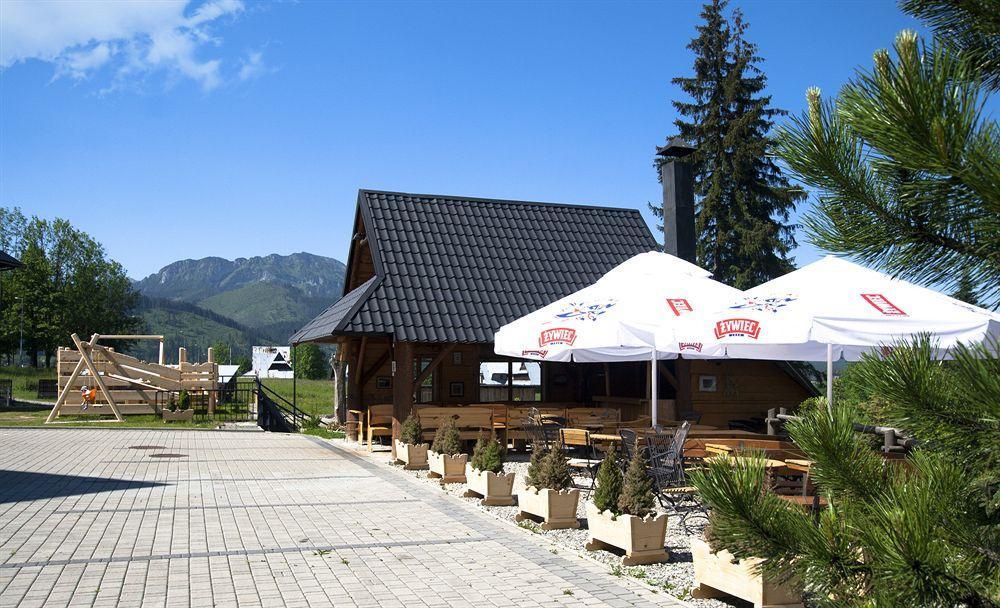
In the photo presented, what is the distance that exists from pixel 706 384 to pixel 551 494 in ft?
34.4

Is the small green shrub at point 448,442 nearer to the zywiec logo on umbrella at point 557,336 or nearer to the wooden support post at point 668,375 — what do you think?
the zywiec logo on umbrella at point 557,336

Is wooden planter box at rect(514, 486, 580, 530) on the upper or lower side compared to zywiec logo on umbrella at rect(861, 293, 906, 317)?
lower

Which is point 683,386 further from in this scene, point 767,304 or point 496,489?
point 767,304

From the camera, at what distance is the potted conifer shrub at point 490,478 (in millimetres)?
10969

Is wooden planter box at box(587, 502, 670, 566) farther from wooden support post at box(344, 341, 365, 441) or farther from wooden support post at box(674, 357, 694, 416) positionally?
wooden support post at box(344, 341, 365, 441)

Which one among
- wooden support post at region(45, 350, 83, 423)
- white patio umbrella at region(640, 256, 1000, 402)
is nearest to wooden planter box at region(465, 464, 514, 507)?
white patio umbrella at region(640, 256, 1000, 402)

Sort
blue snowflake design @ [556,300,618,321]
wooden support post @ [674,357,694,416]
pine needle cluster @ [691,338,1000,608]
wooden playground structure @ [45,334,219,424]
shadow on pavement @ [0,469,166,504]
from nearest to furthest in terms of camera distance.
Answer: pine needle cluster @ [691,338,1000,608], shadow on pavement @ [0,469,166,504], blue snowflake design @ [556,300,618,321], wooden support post @ [674,357,694,416], wooden playground structure @ [45,334,219,424]

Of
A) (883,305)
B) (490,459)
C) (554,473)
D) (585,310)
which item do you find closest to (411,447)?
(490,459)

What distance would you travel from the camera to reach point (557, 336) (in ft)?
38.8

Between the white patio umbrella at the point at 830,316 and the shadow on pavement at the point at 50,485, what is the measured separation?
7737 millimetres

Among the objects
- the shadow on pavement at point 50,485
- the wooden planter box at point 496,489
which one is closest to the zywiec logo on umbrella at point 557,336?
the wooden planter box at point 496,489

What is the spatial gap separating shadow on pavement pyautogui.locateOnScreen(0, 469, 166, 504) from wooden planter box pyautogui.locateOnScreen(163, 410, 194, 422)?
13.4 metres

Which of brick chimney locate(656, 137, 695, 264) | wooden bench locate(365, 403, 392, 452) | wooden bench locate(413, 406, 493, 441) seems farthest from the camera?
brick chimney locate(656, 137, 695, 264)

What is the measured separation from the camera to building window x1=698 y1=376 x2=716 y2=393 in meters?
19.0
